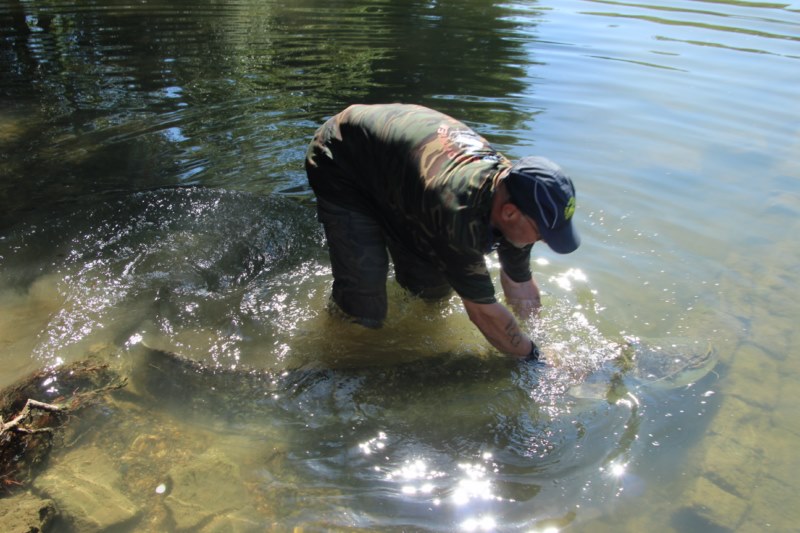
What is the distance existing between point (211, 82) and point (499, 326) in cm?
642

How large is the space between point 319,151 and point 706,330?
263 cm

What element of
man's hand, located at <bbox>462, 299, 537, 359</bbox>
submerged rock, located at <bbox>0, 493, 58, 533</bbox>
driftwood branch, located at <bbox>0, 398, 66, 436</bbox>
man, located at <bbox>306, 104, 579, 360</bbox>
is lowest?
submerged rock, located at <bbox>0, 493, 58, 533</bbox>

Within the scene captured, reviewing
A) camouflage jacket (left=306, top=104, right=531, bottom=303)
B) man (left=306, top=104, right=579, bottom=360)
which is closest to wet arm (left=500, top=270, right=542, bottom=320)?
man (left=306, top=104, right=579, bottom=360)

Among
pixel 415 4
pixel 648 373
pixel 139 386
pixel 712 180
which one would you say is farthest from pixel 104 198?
pixel 415 4

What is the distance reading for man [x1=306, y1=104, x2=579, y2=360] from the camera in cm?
244

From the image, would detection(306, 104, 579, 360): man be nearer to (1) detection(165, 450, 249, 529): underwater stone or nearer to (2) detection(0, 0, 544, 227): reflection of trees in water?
(1) detection(165, 450, 249, 529): underwater stone

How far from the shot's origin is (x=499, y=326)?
112 inches

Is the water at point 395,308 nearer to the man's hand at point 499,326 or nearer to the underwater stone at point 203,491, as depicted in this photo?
the underwater stone at point 203,491

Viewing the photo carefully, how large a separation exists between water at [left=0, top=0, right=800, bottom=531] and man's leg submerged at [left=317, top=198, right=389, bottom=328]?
0.89 ft

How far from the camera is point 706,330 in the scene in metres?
3.76

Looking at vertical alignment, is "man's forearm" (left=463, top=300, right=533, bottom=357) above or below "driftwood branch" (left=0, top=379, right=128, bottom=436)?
above

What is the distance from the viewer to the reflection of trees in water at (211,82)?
5.62m

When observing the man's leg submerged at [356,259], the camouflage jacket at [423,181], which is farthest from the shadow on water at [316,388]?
the camouflage jacket at [423,181]

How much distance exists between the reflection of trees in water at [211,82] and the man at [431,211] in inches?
88.3
